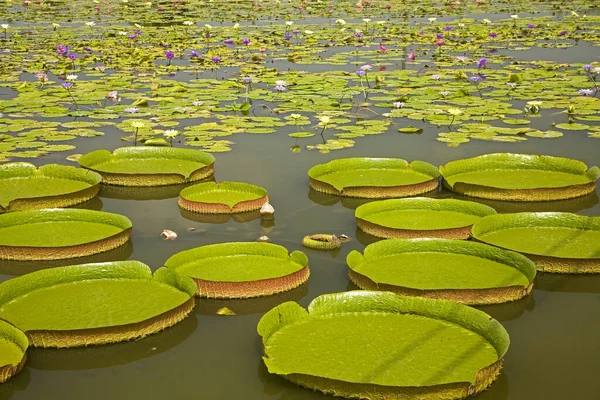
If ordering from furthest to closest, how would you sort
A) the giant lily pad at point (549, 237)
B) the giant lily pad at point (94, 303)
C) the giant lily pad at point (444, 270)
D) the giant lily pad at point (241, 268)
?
the giant lily pad at point (549, 237), the giant lily pad at point (241, 268), the giant lily pad at point (444, 270), the giant lily pad at point (94, 303)

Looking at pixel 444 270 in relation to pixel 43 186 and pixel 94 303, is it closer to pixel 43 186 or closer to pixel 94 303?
pixel 94 303

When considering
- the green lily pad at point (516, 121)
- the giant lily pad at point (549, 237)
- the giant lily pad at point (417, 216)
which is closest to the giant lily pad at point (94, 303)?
the giant lily pad at point (417, 216)

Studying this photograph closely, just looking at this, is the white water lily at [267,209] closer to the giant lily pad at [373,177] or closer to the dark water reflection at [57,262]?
the giant lily pad at [373,177]

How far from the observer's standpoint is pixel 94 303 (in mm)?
3549

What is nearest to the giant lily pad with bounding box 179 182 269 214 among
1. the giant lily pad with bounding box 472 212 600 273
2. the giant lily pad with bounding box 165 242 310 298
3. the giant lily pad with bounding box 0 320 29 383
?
the giant lily pad with bounding box 165 242 310 298

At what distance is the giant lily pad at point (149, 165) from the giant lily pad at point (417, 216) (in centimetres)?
145

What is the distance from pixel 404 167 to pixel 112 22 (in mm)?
11834

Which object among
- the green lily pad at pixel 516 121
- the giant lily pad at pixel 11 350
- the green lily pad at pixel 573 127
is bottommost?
the giant lily pad at pixel 11 350

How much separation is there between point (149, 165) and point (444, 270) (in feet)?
8.99

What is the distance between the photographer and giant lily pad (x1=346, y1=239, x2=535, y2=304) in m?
3.57

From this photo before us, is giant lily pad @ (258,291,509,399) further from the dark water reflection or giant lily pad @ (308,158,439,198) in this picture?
giant lily pad @ (308,158,439,198)

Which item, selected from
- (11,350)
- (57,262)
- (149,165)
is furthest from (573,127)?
(11,350)

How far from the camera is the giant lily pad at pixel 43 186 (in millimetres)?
4949

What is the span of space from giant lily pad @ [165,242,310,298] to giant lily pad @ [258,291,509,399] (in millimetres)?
374
